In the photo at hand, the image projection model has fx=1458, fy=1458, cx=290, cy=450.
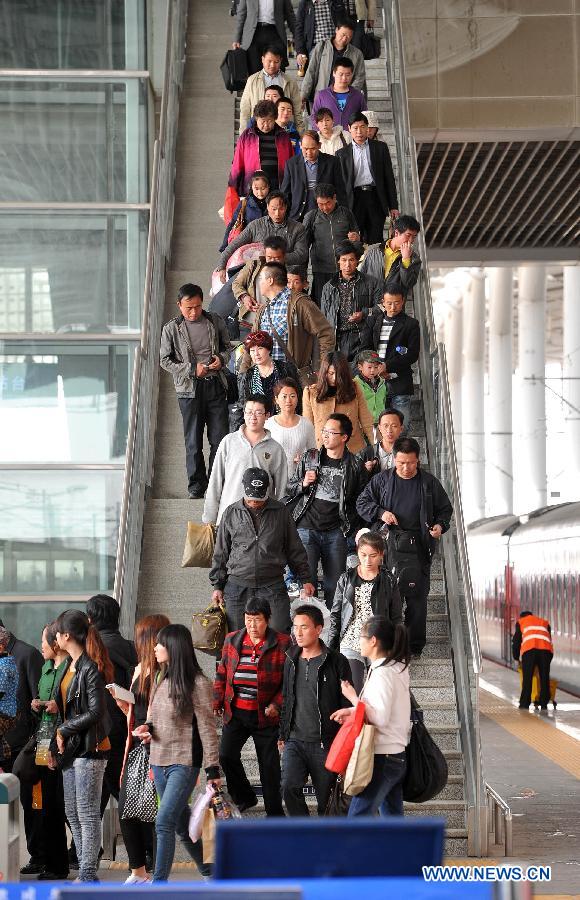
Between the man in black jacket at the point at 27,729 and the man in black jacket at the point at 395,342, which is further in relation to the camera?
the man in black jacket at the point at 395,342

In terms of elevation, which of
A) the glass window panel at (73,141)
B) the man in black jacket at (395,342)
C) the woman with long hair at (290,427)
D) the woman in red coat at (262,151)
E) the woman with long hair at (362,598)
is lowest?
the woman with long hair at (362,598)

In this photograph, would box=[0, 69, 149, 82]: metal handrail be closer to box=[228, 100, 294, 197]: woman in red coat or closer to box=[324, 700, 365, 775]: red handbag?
box=[228, 100, 294, 197]: woman in red coat

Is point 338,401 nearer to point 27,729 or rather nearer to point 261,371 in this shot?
point 261,371

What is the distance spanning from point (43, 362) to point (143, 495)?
5.24m

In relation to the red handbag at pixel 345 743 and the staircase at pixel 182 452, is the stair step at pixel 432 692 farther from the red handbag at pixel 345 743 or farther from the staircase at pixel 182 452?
the red handbag at pixel 345 743

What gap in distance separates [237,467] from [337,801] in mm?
2358

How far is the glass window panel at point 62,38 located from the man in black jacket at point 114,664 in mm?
10695

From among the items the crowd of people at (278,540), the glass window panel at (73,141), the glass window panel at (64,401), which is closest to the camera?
the crowd of people at (278,540)

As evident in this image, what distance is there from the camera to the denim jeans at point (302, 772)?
23.9 ft

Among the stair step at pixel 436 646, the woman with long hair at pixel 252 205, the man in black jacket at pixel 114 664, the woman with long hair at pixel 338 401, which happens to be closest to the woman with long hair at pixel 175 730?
the man in black jacket at pixel 114 664

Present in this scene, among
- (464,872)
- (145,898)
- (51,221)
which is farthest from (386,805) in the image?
(51,221)

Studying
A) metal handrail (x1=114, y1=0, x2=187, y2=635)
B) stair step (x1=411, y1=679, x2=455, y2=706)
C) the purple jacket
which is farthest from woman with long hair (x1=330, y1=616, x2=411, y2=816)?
the purple jacket

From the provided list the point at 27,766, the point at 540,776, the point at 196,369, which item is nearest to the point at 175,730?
the point at 27,766

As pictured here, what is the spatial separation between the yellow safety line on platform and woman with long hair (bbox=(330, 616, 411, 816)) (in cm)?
560
